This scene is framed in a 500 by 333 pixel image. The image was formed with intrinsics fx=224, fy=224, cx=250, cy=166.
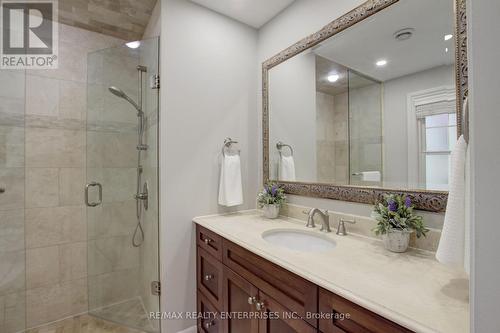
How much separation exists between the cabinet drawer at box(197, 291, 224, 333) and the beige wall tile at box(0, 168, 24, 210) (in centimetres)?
159

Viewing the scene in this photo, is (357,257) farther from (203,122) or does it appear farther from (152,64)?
(152,64)

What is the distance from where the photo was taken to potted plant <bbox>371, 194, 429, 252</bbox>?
1004mm

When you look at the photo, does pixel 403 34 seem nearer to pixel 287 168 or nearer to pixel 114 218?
pixel 287 168

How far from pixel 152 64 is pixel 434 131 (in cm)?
182

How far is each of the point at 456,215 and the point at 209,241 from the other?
1.27 m

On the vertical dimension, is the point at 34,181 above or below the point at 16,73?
below

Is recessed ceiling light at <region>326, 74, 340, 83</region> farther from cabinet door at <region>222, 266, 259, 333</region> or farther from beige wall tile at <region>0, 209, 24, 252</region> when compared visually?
beige wall tile at <region>0, 209, 24, 252</region>

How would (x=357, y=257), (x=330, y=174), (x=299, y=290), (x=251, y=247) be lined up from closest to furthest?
(x=299, y=290), (x=357, y=257), (x=251, y=247), (x=330, y=174)

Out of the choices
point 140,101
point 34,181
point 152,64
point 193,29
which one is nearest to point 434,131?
point 193,29

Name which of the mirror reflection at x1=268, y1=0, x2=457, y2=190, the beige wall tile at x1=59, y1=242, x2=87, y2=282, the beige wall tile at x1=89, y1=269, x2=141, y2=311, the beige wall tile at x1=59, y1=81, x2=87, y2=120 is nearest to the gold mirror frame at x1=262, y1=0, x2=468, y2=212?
the mirror reflection at x1=268, y1=0, x2=457, y2=190

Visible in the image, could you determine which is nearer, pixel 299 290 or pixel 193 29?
pixel 299 290

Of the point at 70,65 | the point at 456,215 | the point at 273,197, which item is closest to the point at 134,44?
the point at 70,65

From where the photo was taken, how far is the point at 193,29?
1.71m

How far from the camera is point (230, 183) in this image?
1777mm
